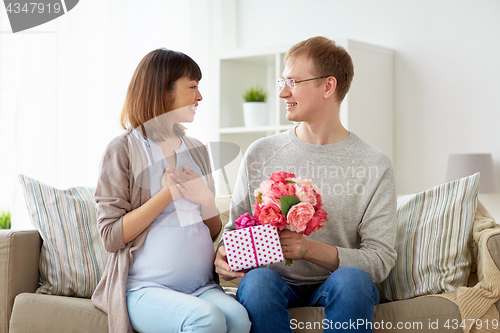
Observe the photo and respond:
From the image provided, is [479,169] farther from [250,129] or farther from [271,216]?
[271,216]

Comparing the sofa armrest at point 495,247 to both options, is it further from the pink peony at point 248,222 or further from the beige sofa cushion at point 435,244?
the pink peony at point 248,222

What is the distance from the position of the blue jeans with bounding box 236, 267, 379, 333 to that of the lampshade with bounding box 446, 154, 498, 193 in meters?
1.49

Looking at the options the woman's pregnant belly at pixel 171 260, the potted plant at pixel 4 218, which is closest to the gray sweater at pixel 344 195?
the woman's pregnant belly at pixel 171 260

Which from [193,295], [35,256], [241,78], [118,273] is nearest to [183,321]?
[193,295]

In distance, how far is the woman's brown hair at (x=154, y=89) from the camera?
1.54 metres

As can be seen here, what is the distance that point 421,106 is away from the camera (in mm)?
3109

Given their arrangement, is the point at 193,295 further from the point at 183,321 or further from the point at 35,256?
the point at 35,256

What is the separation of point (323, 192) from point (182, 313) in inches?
24.2

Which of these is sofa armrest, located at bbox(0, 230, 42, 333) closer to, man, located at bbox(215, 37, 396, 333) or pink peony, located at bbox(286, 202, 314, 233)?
man, located at bbox(215, 37, 396, 333)

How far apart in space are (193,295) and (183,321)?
0.16 meters

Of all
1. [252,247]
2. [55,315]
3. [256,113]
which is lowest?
[55,315]

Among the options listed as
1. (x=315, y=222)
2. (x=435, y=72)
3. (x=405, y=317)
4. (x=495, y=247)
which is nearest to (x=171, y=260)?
(x=315, y=222)

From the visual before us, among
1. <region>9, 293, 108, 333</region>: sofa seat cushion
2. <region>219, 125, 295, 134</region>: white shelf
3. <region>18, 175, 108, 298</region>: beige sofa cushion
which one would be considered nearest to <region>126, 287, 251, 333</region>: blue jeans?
<region>9, 293, 108, 333</region>: sofa seat cushion

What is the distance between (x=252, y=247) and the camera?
1400 mm
